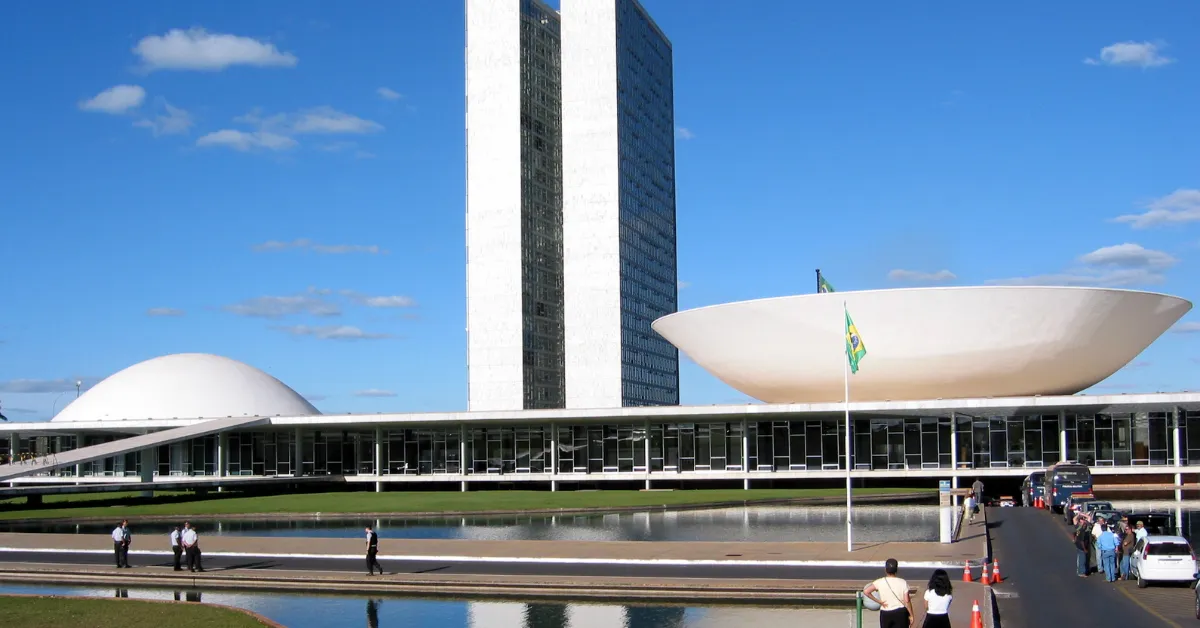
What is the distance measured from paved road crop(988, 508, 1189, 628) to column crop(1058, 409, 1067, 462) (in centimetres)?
2721

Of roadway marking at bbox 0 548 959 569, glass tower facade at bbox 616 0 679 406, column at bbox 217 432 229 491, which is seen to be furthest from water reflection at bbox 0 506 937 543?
glass tower facade at bbox 616 0 679 406

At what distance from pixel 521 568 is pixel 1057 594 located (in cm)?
1118

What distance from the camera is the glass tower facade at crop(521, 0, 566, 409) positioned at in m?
101

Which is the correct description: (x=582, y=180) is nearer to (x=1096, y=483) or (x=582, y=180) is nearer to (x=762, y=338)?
(x=762, y=338)

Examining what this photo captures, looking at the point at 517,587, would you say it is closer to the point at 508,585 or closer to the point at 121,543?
the point at 508,585

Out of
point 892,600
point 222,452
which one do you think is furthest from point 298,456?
point 892,600

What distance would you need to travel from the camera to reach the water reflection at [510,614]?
1970 cm

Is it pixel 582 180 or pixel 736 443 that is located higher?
pixel 582 180

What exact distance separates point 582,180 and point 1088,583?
8313 centimetres

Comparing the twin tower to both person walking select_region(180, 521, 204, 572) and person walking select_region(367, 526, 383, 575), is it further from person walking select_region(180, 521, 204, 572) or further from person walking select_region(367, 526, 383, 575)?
person walking select_region(367, 526, 383, 575)

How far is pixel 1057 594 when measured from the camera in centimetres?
2209

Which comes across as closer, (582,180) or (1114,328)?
(1114,328)

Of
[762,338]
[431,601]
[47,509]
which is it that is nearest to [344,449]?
[47,509]

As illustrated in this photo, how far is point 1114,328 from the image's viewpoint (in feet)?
190
